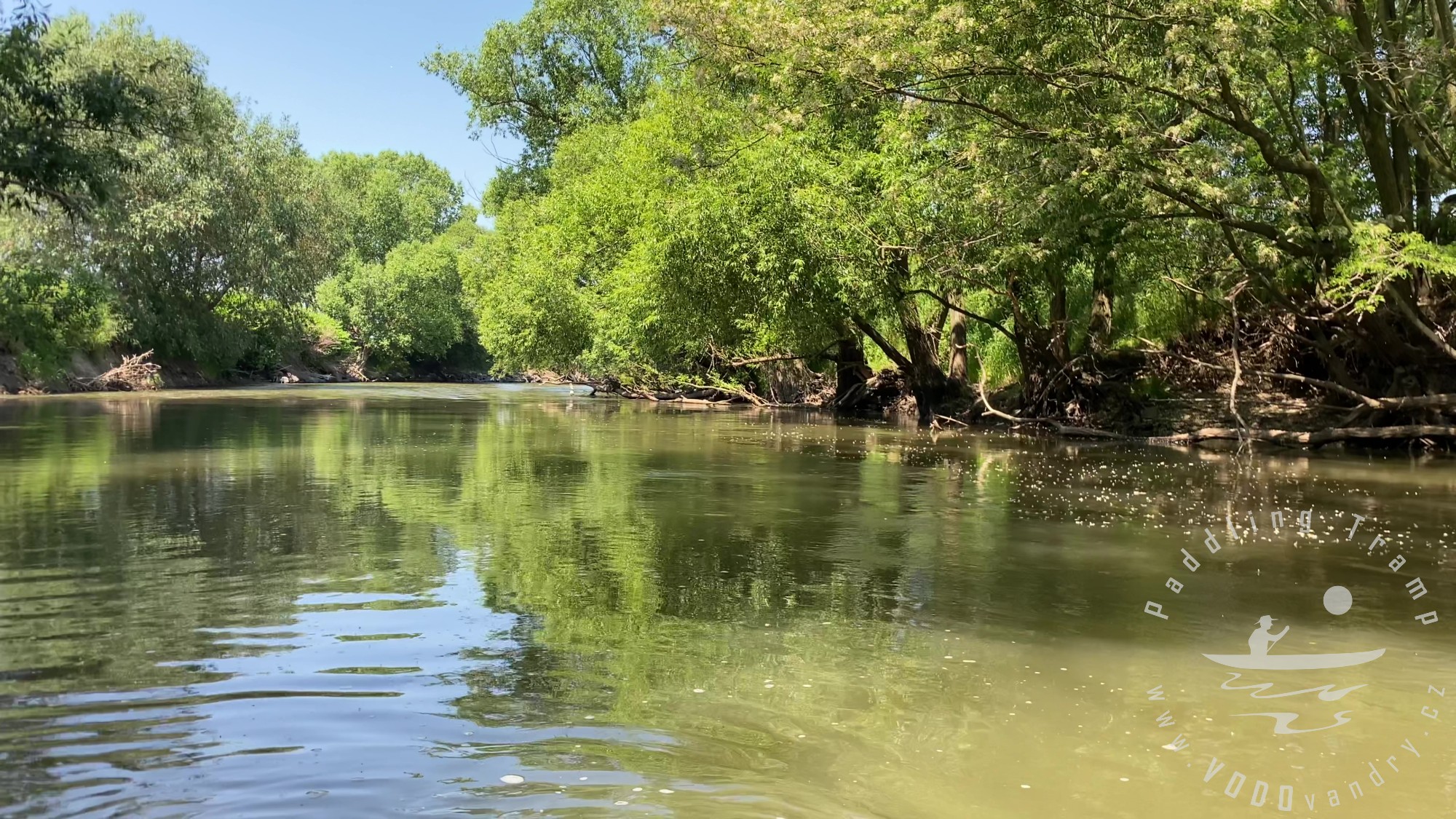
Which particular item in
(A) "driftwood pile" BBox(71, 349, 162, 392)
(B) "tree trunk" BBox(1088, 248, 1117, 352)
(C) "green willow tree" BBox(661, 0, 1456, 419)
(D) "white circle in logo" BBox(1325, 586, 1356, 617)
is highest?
(C) "green willow tree" BBox(661, 0, 1456, 419)

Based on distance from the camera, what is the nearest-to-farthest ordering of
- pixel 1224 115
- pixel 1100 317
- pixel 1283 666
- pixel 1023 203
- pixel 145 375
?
pixel 1283 666 < pixel 1224 115 < pixel 1023 203 < pixel 1100 317 < pixel 145 375

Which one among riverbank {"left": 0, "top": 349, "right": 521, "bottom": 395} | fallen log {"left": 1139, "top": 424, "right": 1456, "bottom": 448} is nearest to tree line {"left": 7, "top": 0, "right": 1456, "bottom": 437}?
fallen log {"left": 1139, "top": 424, "right": 1456, "bottom": 448}

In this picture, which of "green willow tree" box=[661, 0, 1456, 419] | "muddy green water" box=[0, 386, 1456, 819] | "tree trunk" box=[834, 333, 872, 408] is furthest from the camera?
"tree trunk" box=[834, 333, 872, 408]

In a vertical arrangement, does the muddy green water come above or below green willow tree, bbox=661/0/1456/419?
below

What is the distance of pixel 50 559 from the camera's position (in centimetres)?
882

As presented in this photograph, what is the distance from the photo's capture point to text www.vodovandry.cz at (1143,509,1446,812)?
14.7ft

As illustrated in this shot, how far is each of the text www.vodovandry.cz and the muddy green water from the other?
29 millimetres

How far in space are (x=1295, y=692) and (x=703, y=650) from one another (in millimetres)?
3223

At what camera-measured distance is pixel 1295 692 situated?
588cm

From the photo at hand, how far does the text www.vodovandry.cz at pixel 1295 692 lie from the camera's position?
447cm

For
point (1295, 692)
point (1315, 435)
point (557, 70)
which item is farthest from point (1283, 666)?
point (557, 70)

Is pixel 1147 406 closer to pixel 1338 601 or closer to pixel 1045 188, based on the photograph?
pixel 1045 188

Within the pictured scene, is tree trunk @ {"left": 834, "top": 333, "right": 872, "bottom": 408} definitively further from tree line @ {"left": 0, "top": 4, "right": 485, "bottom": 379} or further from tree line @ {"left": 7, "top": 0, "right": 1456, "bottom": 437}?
tree line @ {"left": 0, "top": 4, "right": 485, "bottom": 379}

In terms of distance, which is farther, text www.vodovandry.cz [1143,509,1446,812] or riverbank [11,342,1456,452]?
riverbank [11,342,1456,452]
